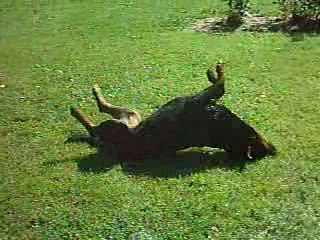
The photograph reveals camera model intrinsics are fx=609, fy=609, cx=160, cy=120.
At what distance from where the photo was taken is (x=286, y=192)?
5.13m

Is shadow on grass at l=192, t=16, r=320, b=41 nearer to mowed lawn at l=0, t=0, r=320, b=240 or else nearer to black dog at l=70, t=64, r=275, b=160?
mowed lawn at l=0, t=0, r=320, b=240

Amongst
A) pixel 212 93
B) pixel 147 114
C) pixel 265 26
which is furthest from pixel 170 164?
pixel 265 26

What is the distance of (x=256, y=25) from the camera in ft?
35.4

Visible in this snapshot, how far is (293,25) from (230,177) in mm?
5723

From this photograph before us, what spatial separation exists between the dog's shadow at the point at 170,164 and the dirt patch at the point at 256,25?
5044 mm

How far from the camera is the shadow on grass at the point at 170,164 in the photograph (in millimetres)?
5605

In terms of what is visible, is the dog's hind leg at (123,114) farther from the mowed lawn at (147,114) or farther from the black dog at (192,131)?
the mowed lawn at (147,114)

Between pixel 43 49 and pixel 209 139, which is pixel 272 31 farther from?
pixel 209 139

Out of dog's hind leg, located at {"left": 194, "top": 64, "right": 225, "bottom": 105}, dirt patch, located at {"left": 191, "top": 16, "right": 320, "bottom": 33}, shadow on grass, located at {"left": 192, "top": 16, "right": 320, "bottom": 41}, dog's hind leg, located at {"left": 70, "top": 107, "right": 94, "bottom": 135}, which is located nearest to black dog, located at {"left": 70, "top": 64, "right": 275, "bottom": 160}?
dog's hind leg, located at {"left": 194, "top": 64, "right": 225, "bottom": 105}

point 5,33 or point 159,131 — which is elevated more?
point 159,131

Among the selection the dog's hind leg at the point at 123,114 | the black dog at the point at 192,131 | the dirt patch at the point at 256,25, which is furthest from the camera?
the dirt patch at the point at 256,25

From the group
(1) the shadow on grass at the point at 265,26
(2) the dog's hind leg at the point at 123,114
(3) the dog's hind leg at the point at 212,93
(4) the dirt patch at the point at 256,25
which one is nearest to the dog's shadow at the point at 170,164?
(2) the dog's hind leg at the point at 123,114

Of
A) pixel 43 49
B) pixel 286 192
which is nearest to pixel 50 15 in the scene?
pixel 43 49

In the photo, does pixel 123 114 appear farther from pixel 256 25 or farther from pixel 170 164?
pixel 256 25
